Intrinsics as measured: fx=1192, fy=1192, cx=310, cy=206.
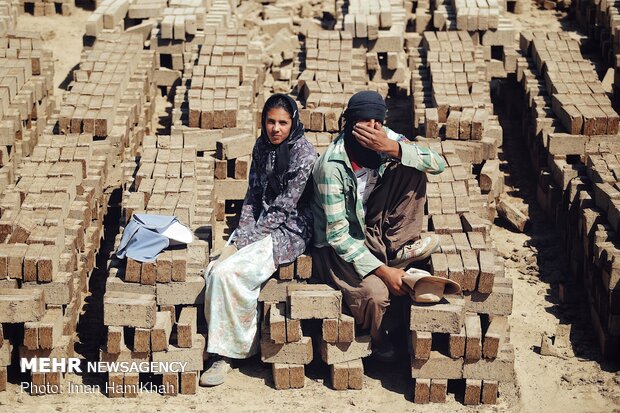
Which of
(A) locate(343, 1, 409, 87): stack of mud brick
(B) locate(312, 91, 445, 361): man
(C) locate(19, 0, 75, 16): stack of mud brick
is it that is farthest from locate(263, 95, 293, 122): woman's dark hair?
(C) locate(19, 0, 75, 16): stack of mud brick

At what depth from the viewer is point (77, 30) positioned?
17.1 meters

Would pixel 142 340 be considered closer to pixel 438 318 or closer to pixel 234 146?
pixel 438 318

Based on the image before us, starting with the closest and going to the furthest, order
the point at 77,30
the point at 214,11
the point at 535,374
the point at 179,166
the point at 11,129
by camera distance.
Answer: the point at 535,374 < the point at 179,166 < the point at 11,129 < the point at 214,11 < the point at 77,30

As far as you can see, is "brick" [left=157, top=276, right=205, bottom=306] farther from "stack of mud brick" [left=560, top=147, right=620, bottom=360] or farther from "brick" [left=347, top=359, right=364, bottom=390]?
"stack of mud brick" [left=560, top=147, right=620, bottom=360]

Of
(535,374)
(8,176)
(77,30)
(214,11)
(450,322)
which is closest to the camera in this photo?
(450,322)

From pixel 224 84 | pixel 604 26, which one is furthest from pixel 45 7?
pixel 604 26

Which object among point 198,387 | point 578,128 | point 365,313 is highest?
point 578,128

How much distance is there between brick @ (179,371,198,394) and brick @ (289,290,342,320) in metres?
0.87

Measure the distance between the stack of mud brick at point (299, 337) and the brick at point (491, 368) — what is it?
2.53 feet

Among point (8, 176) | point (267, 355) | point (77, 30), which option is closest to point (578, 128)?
point (267, 355)

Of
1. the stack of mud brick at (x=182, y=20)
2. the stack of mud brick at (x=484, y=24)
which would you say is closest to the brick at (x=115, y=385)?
the stack of mud brick at (x=182, y=20)

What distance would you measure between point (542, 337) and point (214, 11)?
24.6 ft

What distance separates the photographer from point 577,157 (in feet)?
39.4

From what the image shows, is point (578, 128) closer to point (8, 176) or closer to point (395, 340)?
point (395, 340)
